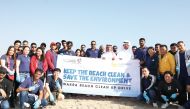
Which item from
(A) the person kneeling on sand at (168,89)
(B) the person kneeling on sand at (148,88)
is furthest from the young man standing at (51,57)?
(A) the person kneeling on sand at (168,89)

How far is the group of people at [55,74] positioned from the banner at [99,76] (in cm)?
28

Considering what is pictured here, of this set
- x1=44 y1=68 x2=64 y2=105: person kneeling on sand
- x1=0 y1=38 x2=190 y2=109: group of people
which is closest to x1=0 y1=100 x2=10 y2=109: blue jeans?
x1=0 y1=38 x2=190 y2=109: group of people

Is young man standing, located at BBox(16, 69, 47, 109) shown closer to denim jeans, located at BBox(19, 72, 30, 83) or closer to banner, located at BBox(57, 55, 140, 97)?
denim jeans, located at BBox(19, 72, 30, 83)

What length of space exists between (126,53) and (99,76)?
1.36m

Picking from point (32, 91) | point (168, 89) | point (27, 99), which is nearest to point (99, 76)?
point (168, 89)

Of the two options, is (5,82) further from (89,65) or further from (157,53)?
(157,53)

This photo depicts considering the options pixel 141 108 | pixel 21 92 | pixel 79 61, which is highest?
pixel 79 61

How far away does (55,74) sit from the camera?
11.7 meters

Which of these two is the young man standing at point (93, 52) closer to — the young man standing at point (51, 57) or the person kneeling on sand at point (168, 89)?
the young man standing at point (51, 57)

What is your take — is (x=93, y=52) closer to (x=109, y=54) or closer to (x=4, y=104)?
(x=109, y=54)

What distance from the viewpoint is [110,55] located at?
1256 centimetres

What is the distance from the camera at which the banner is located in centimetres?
1228

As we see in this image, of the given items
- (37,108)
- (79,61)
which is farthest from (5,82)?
(79,61)

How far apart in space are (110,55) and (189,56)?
299 centimetres
